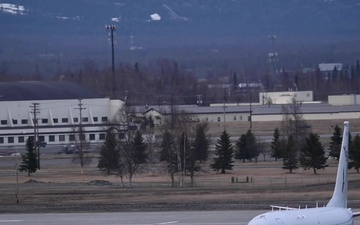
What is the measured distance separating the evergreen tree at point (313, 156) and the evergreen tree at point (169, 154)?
336 inches

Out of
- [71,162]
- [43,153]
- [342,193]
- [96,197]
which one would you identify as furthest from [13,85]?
[342,193]

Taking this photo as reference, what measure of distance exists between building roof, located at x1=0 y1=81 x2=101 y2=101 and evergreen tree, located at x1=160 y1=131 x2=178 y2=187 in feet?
171

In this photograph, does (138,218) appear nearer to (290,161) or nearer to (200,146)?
(290,161)

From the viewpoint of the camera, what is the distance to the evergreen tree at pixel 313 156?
242 ft

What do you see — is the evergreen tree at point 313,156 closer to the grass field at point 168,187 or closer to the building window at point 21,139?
the grass field at point 168,187

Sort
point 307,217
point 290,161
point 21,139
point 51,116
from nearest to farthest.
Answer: point 307,217, point 290,161, point 21,139, point 51,116

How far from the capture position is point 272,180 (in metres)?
67.8

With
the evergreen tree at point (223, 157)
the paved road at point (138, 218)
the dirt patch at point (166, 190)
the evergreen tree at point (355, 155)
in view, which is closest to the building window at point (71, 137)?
the dirt patch at point (166, 190)

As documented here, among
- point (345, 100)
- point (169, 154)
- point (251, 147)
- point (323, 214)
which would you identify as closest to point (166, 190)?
point (169, 154)

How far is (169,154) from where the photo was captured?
241 feet

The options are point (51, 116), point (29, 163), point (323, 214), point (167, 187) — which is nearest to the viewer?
point (323, 214)

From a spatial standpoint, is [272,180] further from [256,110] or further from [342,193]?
[256,110]

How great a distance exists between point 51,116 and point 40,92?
10541 mm

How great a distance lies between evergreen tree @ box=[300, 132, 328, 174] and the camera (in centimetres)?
7369
